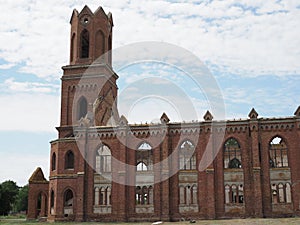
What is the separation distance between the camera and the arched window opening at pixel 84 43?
42875 mm

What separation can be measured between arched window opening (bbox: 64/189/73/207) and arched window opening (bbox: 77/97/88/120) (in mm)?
7710

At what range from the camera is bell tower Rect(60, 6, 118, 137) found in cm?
4106

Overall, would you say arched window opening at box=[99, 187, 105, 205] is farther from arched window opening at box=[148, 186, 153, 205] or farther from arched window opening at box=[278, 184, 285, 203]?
arched window opening at box=[278, 184, 285, 203]

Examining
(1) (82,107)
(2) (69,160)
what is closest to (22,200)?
(1) (82,107)

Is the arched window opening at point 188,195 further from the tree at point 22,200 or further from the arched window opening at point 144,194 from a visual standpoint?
the tree at point 22,200

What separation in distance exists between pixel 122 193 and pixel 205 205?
24.0 ft

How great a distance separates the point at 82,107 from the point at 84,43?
7167 mm

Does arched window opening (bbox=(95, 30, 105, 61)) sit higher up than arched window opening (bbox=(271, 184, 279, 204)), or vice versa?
arched window opening (bbox=(95, 30, 105, 61))

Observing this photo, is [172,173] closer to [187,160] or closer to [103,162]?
[187,160]

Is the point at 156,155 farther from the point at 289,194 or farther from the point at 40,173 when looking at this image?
the point at 40,173

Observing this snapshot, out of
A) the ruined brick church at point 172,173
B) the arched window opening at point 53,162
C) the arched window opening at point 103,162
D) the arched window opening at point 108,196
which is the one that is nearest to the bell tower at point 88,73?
the ruined brick church at point 172,173

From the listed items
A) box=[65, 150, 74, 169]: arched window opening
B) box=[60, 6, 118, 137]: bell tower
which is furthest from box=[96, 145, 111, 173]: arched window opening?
box=[60, 6, 118, 137]: bell tower

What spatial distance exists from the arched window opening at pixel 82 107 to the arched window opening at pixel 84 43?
4930 mm

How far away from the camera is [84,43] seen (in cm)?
4338
